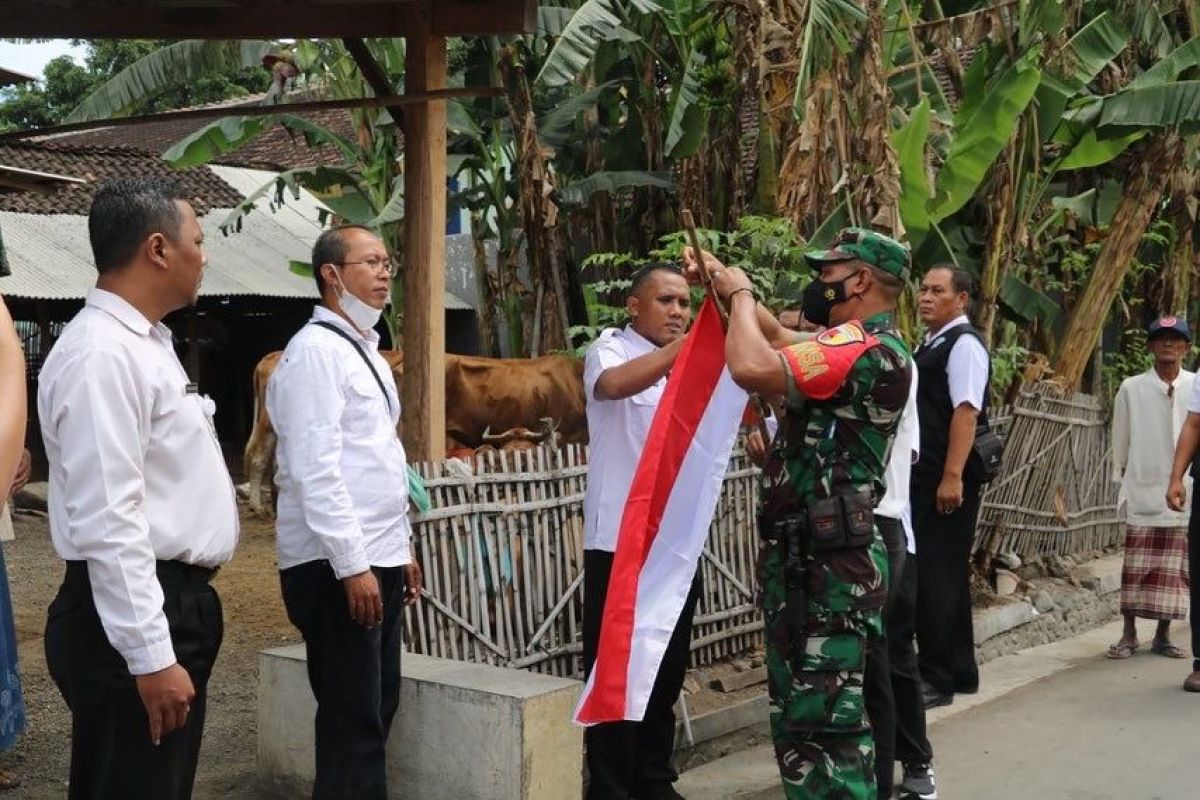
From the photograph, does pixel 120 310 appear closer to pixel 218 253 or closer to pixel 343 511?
pixel 343 511

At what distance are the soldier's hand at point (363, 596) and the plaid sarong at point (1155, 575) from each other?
5.49 metres

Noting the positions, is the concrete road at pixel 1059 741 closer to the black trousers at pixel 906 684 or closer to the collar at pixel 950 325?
the black trousers at pixel 906 684

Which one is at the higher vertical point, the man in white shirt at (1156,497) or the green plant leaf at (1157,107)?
the green plant leaf at (1157,107)

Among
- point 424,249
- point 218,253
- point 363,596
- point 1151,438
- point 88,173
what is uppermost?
point 88,173

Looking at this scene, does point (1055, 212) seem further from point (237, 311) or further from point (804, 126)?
point (237, 311)

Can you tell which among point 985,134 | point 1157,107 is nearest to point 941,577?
point 985,134

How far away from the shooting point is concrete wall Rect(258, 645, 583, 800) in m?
4.52

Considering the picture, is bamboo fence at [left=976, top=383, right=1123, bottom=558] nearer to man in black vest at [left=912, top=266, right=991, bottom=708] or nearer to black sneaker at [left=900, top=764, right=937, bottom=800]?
man in black vest at [left=912, top=266, right=991, bottom=708]

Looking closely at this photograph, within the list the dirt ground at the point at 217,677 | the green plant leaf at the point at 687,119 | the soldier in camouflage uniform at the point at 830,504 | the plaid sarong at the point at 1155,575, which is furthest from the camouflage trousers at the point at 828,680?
the green plant leaf at the point at 687,119

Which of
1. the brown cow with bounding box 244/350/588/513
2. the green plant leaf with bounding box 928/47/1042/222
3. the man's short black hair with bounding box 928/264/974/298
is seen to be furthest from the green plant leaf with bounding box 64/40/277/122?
the man's short black hair with bounding box 928/264/974/298

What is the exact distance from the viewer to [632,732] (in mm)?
4840

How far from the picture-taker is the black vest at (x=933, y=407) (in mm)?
6402

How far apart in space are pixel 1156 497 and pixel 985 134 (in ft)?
8.05

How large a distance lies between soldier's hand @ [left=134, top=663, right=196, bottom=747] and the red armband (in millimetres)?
1873
